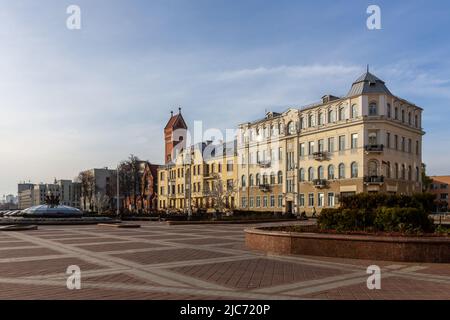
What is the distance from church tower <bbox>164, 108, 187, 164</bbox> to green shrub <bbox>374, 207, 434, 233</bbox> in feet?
271

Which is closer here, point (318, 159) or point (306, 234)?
point (306, 234)

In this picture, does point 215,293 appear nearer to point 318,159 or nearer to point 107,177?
point 318,159

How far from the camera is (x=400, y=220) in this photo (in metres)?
15.0

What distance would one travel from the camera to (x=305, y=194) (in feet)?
192

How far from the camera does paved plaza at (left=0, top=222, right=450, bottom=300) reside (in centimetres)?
825

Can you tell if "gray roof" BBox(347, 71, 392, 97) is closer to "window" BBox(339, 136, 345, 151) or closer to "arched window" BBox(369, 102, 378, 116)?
"arched window" BBox(369, 102, 378, 116)

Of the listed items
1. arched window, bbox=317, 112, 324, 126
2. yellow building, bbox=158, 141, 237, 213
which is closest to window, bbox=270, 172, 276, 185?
yellow building, bbox=158, 141, 237, 213

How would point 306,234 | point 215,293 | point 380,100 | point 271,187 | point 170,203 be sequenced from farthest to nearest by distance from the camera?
1. point 170,203
2. point 271,187
3. point 380,100
4. point 306,234
5. point 215,293

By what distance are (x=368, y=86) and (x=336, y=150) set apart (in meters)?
8.99

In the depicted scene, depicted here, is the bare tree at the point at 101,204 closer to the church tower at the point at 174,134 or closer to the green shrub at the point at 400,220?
the church tower at the point at 174,134

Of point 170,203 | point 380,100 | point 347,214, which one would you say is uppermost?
Answer: point 380,100

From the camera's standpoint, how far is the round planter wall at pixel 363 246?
41.8 ft
